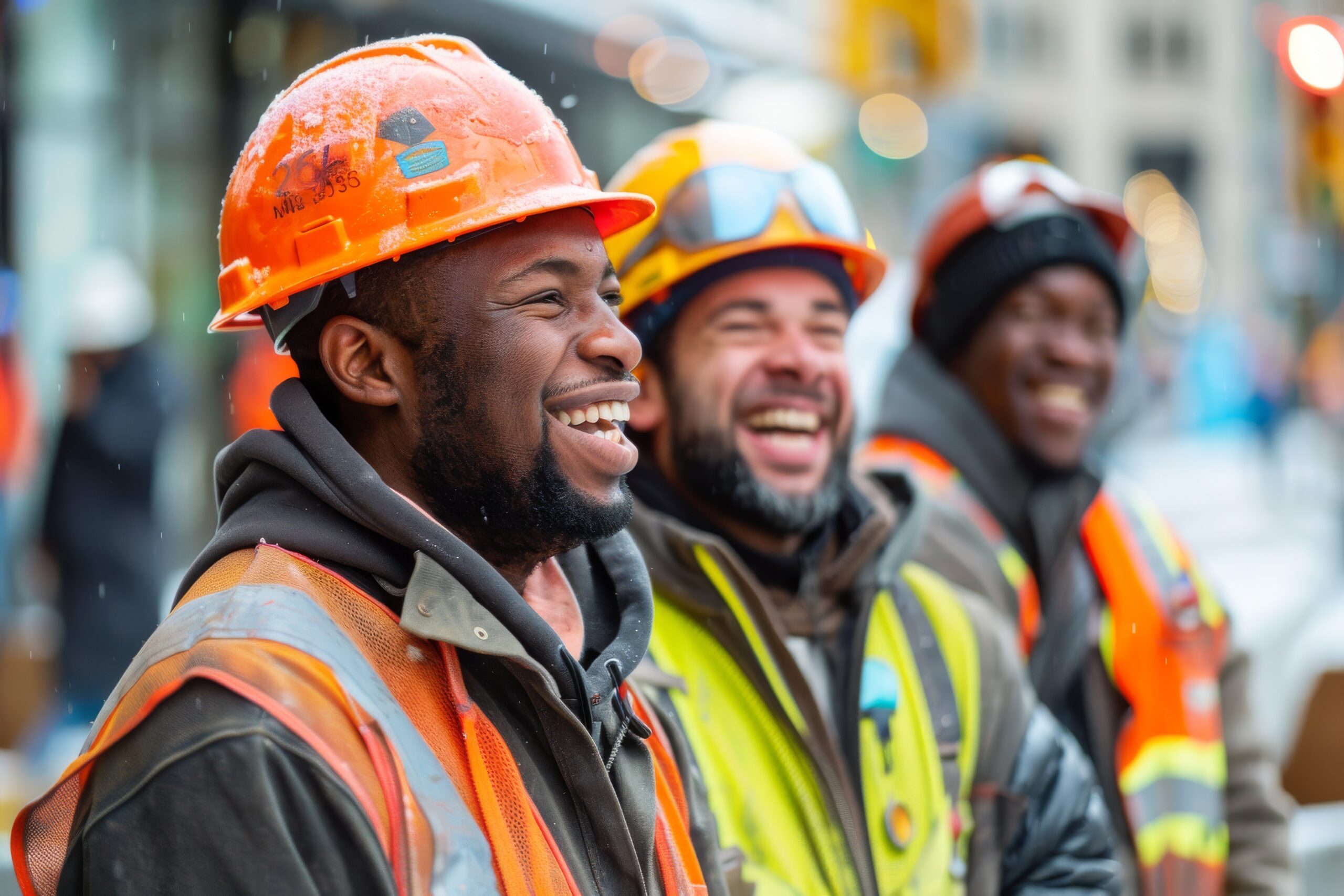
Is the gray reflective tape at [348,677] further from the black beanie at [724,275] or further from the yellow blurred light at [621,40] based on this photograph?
the yellow blurred light at [621,40]

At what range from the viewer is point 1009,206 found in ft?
14.4

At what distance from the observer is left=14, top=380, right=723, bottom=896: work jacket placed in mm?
1491

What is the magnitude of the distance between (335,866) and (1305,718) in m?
4.85

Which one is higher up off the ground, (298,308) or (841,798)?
(298,308)

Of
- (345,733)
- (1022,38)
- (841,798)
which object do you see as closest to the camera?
(345,733)

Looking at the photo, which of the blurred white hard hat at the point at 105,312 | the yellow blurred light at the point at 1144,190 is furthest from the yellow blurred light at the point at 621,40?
the yellow blurred light at the point at 1144,190

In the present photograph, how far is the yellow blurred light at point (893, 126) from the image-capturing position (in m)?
24.0

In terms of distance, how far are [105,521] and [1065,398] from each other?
5298 mm

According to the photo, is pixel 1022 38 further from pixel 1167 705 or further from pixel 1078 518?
pixel 1167 705

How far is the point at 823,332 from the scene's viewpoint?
3123mm

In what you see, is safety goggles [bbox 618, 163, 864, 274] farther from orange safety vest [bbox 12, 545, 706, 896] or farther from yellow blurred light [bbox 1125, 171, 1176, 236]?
yellow blurred light [bbox 1125, 171, 1176, 236]

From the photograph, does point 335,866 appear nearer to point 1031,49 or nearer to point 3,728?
point 3,728

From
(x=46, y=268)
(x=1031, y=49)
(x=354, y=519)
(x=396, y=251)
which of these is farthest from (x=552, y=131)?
(x=1031, y=49)

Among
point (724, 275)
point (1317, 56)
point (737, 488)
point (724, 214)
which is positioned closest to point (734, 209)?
point (724, 214)
